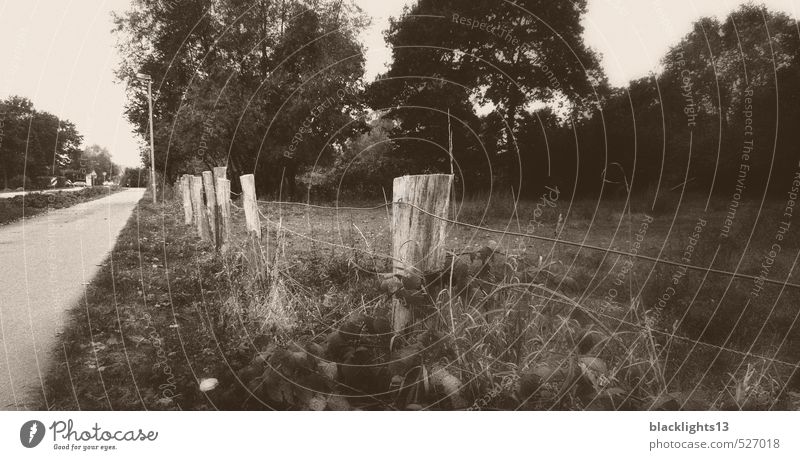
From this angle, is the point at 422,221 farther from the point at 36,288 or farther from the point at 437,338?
the point at 36,288

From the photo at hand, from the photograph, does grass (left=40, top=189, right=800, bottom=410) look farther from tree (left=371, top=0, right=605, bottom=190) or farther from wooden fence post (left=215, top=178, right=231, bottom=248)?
tree (left=371, top=0, right=605, bottom=190)

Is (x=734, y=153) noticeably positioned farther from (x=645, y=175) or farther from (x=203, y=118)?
(x=203, y=118)

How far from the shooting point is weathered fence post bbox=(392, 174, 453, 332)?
2832 mm

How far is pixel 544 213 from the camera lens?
11.1 metres

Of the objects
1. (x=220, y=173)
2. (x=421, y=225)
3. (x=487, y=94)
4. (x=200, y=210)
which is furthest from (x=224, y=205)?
(x=487, y=94)

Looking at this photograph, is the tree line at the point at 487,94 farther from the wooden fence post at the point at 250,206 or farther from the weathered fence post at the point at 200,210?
the weathered fence post at the point at 200,210

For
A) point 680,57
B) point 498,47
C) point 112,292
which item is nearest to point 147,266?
point 112,292

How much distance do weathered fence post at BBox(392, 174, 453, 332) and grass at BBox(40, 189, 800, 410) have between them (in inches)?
3.8

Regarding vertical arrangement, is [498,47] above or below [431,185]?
above

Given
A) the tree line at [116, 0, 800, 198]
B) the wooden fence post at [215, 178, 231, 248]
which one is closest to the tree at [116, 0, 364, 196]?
the tree line at [116, 0, 800, 198]

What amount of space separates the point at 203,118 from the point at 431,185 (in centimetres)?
1375

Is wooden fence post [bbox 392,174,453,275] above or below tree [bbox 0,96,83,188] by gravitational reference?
below

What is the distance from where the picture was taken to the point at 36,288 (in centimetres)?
528
